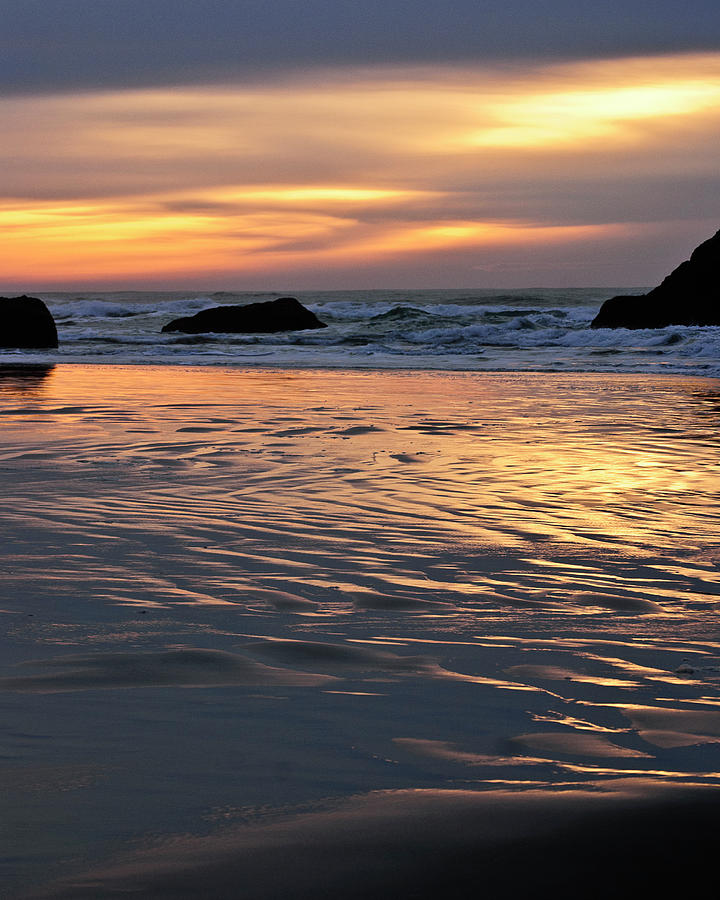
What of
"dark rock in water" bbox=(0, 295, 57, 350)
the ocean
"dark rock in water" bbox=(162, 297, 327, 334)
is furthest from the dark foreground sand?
"dark rock in water" bbox=(162, 297, 327, 334)

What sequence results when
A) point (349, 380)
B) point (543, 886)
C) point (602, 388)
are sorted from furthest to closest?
point (349, 380) < point (602, 388) < point (543, 886)

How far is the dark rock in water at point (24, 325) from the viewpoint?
25.0 meters

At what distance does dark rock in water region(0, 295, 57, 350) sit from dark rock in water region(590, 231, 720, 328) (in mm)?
16239

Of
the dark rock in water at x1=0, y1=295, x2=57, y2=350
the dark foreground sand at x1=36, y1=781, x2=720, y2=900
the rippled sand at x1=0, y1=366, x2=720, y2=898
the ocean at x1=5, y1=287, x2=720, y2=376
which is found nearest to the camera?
the dark foreground sand at x1=36, y1=781, x2=720, y2=900

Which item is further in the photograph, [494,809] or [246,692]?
[246,692]

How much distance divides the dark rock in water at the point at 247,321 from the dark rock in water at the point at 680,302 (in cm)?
976

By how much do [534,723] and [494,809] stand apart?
48cm

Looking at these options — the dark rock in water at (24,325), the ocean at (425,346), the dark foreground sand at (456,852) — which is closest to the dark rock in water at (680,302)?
the ocean at (425,346)

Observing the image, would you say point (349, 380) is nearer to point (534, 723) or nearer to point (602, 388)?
point (602, 388)

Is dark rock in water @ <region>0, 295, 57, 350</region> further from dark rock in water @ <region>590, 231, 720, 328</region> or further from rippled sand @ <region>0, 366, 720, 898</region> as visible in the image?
rippled sand @ <region>0, 366, 720, 898</region>

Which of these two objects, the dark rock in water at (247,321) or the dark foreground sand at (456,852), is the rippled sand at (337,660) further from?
the dark rock in water at (247,321)

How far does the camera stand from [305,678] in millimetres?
2539

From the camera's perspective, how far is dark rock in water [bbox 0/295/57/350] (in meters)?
25.0

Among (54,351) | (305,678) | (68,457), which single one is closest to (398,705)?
(305,678)
